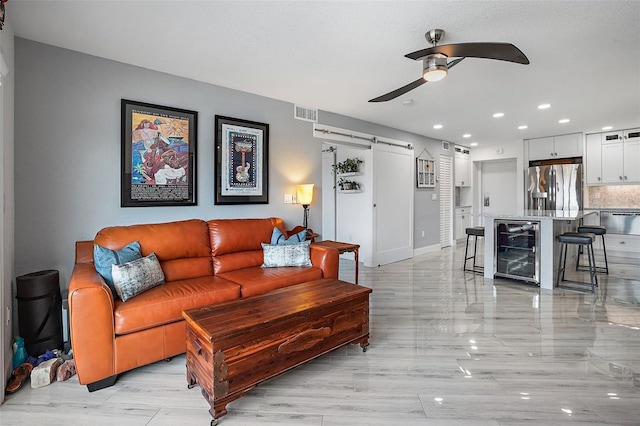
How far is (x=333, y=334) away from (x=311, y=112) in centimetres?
317

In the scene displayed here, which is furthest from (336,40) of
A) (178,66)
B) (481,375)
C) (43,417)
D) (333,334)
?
(43,417)

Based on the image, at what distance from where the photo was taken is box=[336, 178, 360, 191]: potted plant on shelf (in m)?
5.41

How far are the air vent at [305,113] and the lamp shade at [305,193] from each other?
3.15 feet

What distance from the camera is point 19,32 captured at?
8.00 feet

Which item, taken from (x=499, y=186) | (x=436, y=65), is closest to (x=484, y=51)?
(x=436, y=65)

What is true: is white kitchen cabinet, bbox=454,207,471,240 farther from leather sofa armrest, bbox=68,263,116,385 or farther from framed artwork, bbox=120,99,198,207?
leather sofa armrest, bbox=68,263,116,385

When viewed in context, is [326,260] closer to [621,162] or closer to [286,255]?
[286,255]

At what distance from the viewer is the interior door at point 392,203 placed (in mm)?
5391

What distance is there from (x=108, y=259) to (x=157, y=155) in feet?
4.02

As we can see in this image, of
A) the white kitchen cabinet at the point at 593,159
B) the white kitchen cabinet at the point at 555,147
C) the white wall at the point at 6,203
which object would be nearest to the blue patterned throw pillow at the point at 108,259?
the white wall at the point at 6,203

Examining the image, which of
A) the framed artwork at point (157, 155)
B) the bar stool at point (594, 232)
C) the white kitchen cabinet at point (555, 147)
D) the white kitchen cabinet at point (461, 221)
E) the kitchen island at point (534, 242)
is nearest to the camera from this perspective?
the framed artwork at point (157, 155)

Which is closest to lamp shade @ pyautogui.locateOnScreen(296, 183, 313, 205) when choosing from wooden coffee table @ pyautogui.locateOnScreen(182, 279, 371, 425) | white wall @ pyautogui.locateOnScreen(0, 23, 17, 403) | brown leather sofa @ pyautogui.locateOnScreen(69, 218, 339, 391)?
brown leather sofa @ pyautogui.locateOnScreen(69, 218, 339, 391)

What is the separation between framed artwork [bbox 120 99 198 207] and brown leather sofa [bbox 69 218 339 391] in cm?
39

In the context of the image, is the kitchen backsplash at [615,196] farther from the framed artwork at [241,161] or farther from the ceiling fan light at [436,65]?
the framed artwork at [241,161]
